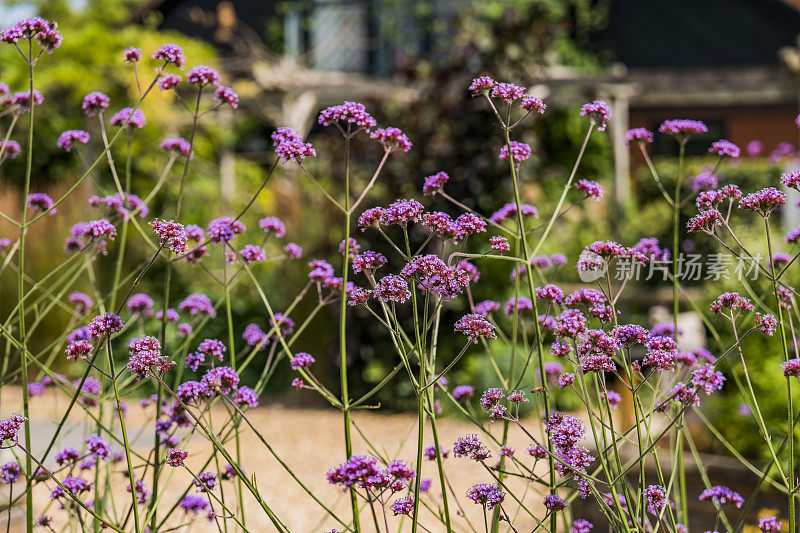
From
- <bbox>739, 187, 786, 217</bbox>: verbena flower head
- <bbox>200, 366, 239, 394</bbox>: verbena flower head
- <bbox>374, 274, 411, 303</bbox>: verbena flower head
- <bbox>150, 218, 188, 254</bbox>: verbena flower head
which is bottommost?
<bbox>200, 366, 239, 394</bbox>: verbena flower head

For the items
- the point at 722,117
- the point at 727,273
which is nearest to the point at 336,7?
the point at 722,117

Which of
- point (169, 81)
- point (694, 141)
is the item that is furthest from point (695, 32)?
→ point (169, 81)

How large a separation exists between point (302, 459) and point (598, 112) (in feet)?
13.9

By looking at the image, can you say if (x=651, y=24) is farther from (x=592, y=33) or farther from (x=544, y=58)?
(x=544, y=58)

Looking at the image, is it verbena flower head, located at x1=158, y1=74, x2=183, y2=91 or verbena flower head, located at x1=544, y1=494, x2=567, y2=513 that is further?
verbena flower head, located at x1=158, y1=74, x2=183, y2=91

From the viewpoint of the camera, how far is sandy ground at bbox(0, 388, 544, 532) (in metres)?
4.40

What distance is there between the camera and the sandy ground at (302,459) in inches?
173

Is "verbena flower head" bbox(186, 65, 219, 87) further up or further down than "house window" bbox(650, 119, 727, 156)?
further up

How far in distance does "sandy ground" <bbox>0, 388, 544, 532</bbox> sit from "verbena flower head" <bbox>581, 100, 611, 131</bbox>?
1.86 metres

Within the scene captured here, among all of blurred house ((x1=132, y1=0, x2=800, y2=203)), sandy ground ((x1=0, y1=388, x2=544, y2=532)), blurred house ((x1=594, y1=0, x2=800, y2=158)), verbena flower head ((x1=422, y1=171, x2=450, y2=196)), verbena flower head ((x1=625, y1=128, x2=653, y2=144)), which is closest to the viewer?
verbena flower head ((x1=422, y1=171, x2=450, y2=196))

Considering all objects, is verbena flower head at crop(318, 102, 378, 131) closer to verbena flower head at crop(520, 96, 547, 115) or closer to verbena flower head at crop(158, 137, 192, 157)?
verbena flower head at crop(520, 96, 547, 115)

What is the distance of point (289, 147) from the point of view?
74.3 inches

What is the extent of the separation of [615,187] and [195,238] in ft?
26.5

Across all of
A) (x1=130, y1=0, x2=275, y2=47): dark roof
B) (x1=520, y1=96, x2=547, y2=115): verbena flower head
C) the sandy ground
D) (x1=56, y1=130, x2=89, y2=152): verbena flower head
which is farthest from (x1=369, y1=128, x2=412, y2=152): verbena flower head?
(x1=130, y1=0, x2=275, y2=47): dark roof
